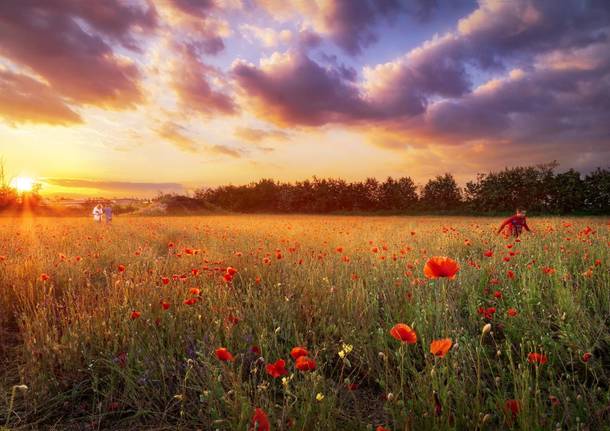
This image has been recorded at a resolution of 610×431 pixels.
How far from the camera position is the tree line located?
34219 mm

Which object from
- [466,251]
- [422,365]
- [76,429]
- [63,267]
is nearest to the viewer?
[76,429]

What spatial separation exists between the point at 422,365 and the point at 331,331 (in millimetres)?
805

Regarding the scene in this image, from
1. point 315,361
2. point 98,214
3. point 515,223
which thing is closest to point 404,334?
point 315,361

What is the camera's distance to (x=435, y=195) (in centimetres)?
4350

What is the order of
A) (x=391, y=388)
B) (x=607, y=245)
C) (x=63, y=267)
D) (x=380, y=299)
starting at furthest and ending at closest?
(x=607, y=245) < (x=63, y=267) < (x=380, y=299) < (x=391, y=388)

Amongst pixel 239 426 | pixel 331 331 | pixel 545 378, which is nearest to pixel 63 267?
pixel 331 331

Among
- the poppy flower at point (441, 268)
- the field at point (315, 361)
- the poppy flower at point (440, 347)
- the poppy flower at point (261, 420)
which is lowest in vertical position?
the field at point (315, 361)

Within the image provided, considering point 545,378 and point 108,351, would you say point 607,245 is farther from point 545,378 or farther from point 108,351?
point 108,351

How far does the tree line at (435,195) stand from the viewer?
112 ft

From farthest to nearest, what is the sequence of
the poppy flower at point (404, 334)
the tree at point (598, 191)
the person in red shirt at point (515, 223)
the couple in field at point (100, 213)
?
the tree at point (598, 191), the couple in field at point (100, 213), the person in red shirt at point (515, 223), the poppy flower at point (404, 334)

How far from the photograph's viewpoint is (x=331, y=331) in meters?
3.44

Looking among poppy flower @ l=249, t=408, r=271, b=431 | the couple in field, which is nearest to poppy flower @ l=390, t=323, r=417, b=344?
poppy flower @ l=249, t=408, r=271, b=431

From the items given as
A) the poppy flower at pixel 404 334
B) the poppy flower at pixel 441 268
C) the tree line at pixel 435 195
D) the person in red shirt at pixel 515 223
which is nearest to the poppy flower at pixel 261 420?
the poppy flower at pixel 404 334

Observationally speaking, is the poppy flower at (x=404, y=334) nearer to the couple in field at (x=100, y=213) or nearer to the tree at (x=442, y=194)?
the couple in field at (x=100, y=213)
